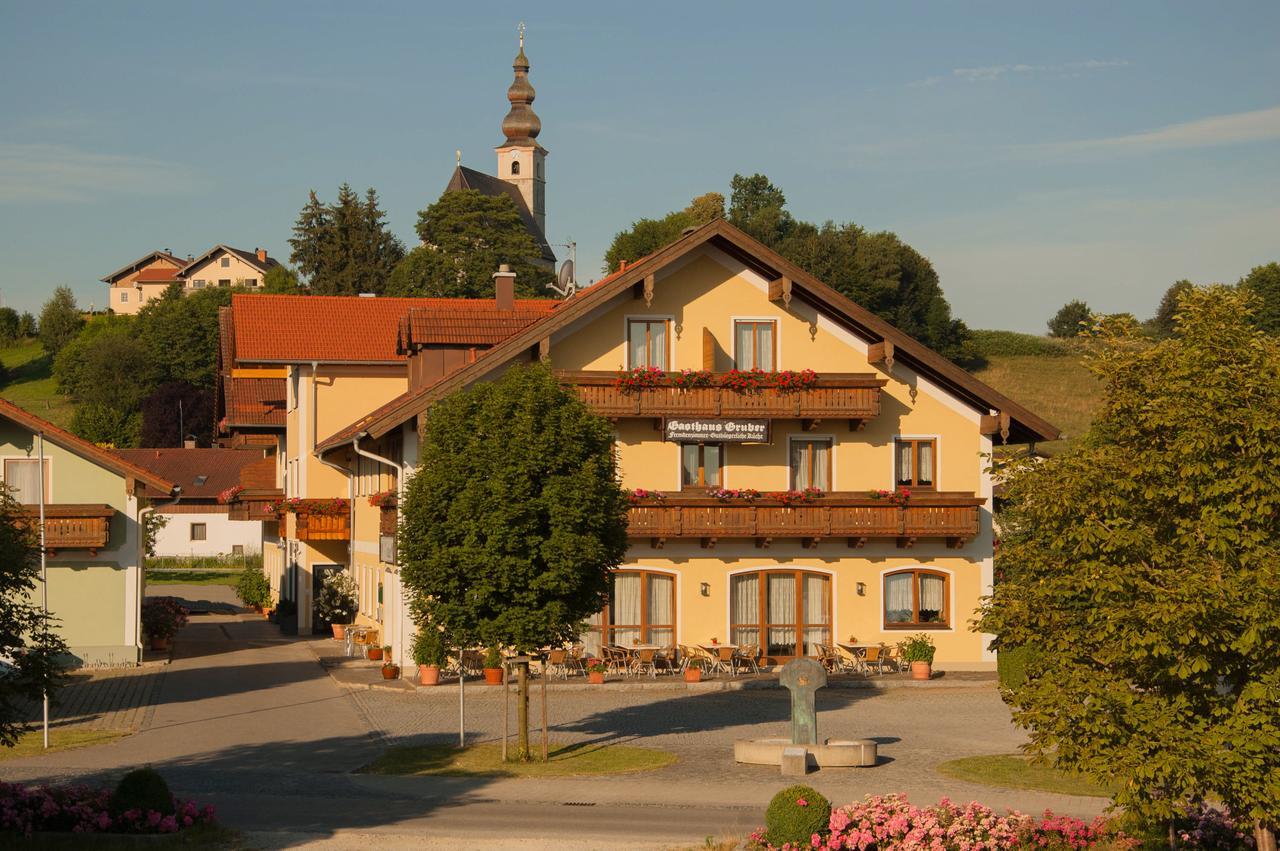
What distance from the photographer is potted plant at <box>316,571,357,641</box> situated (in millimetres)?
43906

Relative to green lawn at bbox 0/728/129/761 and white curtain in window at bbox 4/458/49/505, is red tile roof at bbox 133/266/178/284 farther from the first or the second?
green lawn at bbox 0/728/129/761

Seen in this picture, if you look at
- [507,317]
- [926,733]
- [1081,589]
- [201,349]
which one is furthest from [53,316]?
[1081,589]

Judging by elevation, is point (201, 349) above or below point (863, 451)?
above

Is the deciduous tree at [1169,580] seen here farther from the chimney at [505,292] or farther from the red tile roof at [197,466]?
the red tile roof at [197,466]

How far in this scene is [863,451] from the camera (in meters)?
36.5

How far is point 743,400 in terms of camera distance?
115 ft

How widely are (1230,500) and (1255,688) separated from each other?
170cm

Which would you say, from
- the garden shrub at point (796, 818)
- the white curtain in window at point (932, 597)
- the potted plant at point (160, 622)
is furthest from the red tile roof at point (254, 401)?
the garden shrub at point (796, 818)

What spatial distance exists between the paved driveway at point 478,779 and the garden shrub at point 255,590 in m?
20.1

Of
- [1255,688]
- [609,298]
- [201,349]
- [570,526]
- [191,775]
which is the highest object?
[201,349]

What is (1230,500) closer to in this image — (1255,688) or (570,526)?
(1255,688)

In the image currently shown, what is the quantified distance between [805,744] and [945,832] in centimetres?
750

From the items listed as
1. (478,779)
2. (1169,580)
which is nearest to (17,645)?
(478,779)

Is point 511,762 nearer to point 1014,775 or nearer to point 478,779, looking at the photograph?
point 478,779
